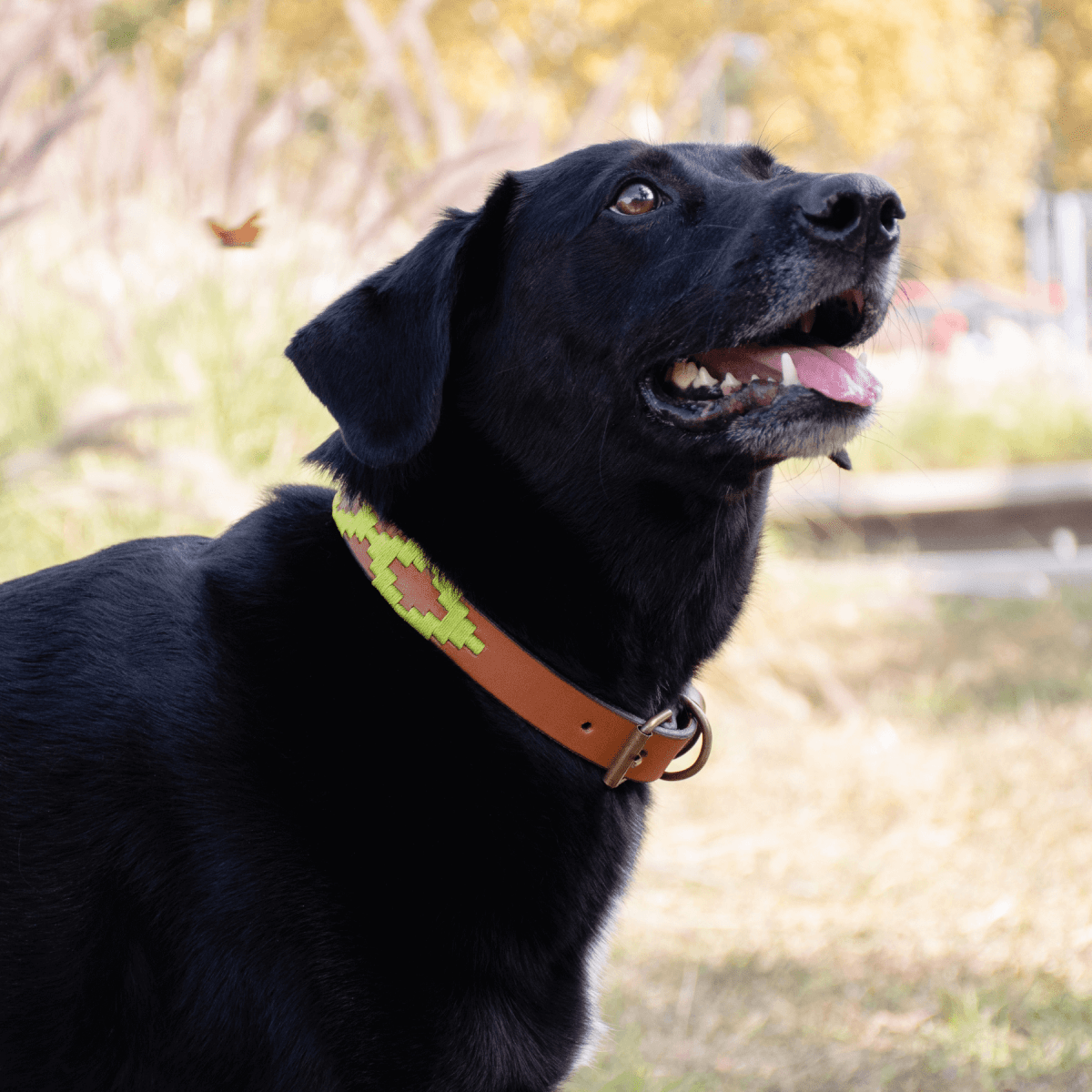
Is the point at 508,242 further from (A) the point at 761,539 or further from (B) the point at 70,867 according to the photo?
(B) the point at 70,867

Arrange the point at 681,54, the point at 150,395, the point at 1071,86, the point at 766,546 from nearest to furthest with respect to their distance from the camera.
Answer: the point at 766,546 → the point at 150,395 → the point at 681,54 → the point at 1071,86

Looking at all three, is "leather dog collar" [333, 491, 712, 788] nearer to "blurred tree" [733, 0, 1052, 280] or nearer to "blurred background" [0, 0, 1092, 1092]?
"blurred background" [0, 0, 1092, 1092]

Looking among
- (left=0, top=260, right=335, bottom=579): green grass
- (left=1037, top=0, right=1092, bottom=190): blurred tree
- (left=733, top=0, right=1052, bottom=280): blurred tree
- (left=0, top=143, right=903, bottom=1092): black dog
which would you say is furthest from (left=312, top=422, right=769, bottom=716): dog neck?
(left=1037, top=0, right=1092, bottom=190): blurred tree

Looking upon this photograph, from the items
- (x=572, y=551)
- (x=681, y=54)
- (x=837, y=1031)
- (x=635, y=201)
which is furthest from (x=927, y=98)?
(x=572, y=551)

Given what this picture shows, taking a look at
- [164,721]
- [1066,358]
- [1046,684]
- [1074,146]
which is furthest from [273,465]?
[1074,146]

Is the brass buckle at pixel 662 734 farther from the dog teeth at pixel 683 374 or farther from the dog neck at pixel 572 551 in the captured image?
the dog teeth at pixel 683 374

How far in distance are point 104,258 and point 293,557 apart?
332 centimetres

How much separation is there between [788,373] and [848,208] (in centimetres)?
27

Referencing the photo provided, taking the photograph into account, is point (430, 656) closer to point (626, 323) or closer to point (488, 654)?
point (488, 654)

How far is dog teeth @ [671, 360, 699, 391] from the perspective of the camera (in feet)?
6.30

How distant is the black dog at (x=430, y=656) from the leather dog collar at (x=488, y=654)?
31mm

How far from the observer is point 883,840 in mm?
3795

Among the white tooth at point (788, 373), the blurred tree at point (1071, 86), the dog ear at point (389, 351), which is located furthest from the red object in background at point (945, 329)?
the dog ear at point (389, 351)

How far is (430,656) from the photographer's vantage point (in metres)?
1.78
